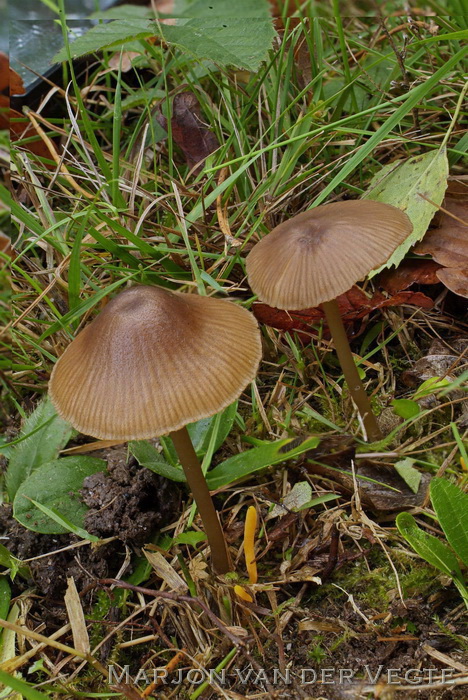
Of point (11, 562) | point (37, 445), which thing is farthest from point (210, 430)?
point (11, 562)

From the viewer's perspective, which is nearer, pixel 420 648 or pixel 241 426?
pixel 420 648

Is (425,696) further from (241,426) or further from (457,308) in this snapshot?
(457,308)

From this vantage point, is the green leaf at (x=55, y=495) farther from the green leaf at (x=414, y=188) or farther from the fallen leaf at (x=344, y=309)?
the green leaf at (x=414, y=188)

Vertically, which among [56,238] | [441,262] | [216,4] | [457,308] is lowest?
[457,308]

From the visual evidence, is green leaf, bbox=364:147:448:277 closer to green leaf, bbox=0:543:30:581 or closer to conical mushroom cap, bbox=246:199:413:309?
conical mushroom cap, bbox=246:199:413:309

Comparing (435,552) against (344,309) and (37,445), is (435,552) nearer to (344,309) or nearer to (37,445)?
(344,309)

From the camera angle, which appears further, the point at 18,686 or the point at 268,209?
the point at 268,209

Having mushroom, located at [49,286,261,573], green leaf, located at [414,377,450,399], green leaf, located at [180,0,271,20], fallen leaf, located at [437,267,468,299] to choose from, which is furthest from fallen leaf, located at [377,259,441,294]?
green leaf, located at [180,0,271,20]

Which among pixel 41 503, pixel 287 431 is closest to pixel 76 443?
pixel 41 503
